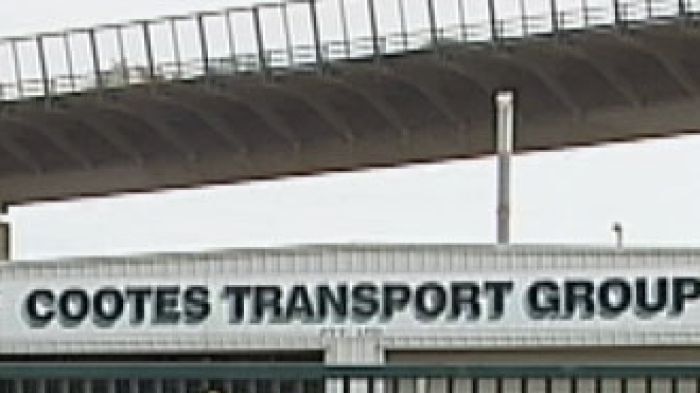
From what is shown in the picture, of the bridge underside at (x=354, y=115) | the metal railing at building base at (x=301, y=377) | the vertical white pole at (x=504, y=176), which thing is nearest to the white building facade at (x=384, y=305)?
the vertical white pole at (x=504, y=176)

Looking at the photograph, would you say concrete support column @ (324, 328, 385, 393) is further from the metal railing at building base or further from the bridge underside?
the bridge underside

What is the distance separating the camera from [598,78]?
5662 centimetres

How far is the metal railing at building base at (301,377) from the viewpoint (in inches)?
480

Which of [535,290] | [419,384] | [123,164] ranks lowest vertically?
[123,164]

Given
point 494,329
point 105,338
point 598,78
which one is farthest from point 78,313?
point 598,78

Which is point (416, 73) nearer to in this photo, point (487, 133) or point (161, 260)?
point (487, 133)

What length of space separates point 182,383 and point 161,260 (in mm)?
19990

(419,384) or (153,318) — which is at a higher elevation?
(419,384)

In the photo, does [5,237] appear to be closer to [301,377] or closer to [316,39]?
[316,39]

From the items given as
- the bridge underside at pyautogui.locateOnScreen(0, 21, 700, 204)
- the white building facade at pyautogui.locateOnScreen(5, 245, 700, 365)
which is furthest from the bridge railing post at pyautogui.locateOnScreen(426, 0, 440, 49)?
the white building facade at pyautogui.locateOnScreen(5, 245, 700, 365)

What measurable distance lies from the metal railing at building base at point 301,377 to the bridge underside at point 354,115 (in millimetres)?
42813

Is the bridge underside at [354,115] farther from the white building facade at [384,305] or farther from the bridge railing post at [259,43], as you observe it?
the white building facade at [384,305]

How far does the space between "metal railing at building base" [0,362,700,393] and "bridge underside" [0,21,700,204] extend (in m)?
42.8

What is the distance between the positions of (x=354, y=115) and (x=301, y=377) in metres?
49.5
